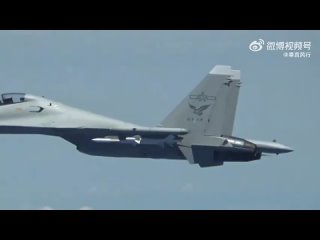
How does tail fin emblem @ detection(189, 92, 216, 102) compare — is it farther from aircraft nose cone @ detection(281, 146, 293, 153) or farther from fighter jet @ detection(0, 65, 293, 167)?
aircraft nose cone @ detection(281, 146, 293, 153)

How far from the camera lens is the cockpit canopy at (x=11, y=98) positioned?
50.4ft

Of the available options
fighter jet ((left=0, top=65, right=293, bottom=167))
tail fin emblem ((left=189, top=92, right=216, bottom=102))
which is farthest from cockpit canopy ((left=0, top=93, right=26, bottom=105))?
tail fin emblem ((left=189, top=92, right=216, bottom=102))

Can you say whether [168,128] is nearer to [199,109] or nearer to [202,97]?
[199,109]

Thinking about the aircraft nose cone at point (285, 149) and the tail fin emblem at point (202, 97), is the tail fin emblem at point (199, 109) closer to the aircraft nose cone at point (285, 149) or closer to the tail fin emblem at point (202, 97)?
the tail fin emblem at point (202, 97)

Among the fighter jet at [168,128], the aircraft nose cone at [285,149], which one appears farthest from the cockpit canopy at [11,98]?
the aircraft nose cone at [285,149]

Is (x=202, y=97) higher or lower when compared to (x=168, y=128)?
higher

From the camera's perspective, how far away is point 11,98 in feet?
50.6

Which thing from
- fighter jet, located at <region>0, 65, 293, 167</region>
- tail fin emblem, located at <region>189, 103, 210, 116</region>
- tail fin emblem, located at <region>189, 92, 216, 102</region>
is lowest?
fighter jet, located at <region>0, 65, 293, 167</region>

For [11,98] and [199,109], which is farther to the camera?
[11,98]

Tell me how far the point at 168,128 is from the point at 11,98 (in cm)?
397

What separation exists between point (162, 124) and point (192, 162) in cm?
119

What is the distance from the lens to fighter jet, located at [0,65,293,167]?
14.8 metres

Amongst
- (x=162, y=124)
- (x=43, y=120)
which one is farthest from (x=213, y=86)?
(x=43, y=120)

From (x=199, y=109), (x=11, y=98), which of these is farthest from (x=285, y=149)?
(x=11, y=98)
